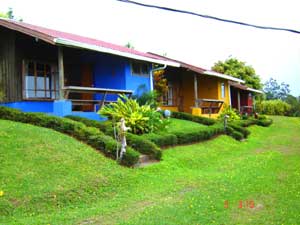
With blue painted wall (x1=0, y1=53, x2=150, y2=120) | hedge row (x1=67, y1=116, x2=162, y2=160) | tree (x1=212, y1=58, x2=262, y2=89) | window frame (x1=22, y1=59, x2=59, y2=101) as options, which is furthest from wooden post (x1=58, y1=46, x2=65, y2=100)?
tree (x1=212, y1=58, x2=262, y2=89)

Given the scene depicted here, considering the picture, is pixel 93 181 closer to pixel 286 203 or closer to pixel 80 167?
pixel 80 167

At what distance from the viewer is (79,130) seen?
1250 centimetres

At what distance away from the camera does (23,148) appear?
1020cm

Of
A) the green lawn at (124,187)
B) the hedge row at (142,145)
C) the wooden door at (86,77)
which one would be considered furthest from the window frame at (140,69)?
the green lawn at (124,187)

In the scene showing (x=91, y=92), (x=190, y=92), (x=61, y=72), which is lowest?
(x=91, y=92)

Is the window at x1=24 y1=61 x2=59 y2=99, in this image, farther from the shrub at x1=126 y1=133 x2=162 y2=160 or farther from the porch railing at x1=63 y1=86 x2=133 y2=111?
the shrub at x1=126 y1=133 x2=162 y2=160

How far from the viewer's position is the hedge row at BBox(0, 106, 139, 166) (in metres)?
11.5

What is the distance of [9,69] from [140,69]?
710 cm

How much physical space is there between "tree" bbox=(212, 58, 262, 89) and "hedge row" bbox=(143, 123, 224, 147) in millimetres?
28429

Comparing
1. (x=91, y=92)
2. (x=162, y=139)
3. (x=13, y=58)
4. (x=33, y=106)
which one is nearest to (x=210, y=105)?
(x=91, y=92)

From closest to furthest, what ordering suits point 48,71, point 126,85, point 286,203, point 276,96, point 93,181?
point 286,203 → point 93,181 → point 48,71 → point 126,85 → point 276,96

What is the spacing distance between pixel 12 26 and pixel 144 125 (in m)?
6.67

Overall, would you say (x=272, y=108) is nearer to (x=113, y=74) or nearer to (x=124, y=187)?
(x=113, y=74)

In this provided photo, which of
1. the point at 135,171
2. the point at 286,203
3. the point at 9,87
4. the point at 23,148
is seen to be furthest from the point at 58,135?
the point at 286,203
